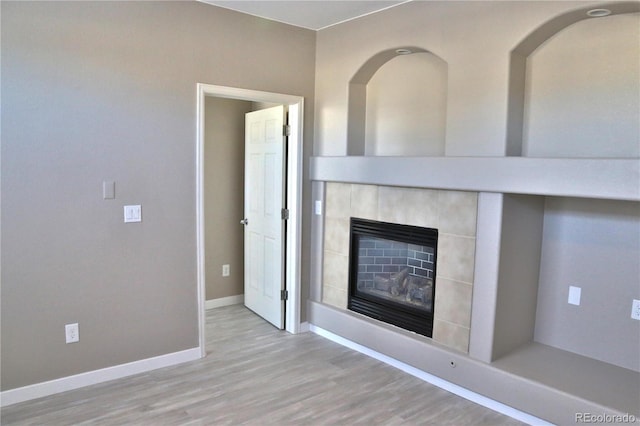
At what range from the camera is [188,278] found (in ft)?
11.5

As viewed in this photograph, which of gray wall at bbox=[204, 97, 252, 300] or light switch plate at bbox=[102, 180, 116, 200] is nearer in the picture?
light switch plate at bbox=[102, 180, 116, 200]

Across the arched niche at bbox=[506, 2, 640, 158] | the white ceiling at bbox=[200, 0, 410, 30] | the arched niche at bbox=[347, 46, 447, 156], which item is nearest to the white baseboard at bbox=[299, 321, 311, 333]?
the arched niche at bbox=[347, 46, 447, 156]

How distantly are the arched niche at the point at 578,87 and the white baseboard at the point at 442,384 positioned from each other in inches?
64.0

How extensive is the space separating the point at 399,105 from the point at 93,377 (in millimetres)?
3119

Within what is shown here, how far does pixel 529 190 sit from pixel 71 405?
3.15 metres

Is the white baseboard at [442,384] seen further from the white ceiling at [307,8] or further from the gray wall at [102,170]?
the white ceiling at [307,8]

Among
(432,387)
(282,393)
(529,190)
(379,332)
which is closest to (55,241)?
(282,393)

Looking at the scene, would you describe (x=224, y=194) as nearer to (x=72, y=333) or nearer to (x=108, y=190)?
(x=108, y=190)

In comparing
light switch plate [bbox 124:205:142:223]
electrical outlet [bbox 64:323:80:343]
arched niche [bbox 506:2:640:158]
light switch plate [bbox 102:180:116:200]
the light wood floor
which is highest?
arched niche [bbox 506:2:640:158]

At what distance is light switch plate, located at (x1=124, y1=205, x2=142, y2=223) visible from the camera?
3174 millimetres

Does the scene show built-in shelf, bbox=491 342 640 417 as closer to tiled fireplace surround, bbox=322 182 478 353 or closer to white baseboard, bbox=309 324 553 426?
white baseboard, bbox=309 324 553 426

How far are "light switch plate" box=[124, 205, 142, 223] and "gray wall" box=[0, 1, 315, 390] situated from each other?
0.04 meters

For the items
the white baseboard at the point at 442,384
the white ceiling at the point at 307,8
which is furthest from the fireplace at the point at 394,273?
the white ceiling at the point at 307,8

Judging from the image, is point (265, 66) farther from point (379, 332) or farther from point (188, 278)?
point (379, 332)
